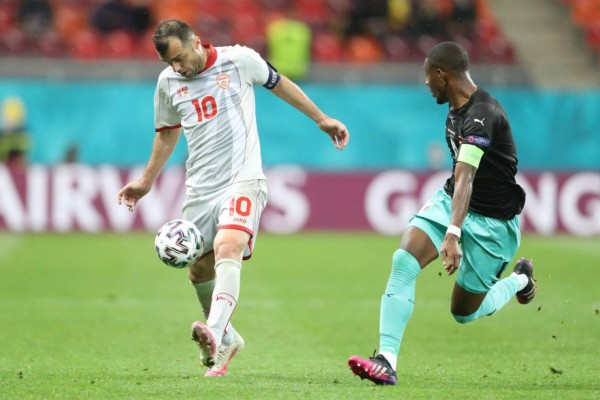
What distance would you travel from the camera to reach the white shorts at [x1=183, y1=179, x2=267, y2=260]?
734 centimetres

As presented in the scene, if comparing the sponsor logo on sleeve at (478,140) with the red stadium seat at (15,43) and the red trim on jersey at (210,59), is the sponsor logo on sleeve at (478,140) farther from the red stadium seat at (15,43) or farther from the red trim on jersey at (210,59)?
the red stadium seat at (15,43)

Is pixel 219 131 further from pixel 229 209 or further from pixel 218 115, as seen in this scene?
pixel 229 209

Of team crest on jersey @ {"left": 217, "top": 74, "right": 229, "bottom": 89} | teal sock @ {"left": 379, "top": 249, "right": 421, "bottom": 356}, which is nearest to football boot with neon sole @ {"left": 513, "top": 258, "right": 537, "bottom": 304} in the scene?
teal sock @ {"left": 379, "top": 249, "right": 421, "bottom": 356}

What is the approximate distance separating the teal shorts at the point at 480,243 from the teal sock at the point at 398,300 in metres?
0.32

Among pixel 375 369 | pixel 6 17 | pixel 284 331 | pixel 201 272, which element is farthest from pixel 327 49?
pixel 375 369

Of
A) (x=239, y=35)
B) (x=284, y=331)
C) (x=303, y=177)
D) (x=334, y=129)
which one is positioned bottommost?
(x=303, y=177)

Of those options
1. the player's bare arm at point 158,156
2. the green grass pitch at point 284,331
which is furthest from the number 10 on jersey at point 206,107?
the green grass pitch at point 284,331

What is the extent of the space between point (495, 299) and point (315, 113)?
5.64 feet

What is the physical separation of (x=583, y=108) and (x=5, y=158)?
A: 10.7 m

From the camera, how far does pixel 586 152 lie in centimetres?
2166

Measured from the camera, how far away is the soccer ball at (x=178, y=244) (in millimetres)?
7227

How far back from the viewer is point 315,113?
7602 millimetres

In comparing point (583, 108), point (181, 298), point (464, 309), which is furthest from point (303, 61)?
point (464, 309)

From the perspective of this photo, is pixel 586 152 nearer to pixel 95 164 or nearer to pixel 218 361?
pixel 95 164
